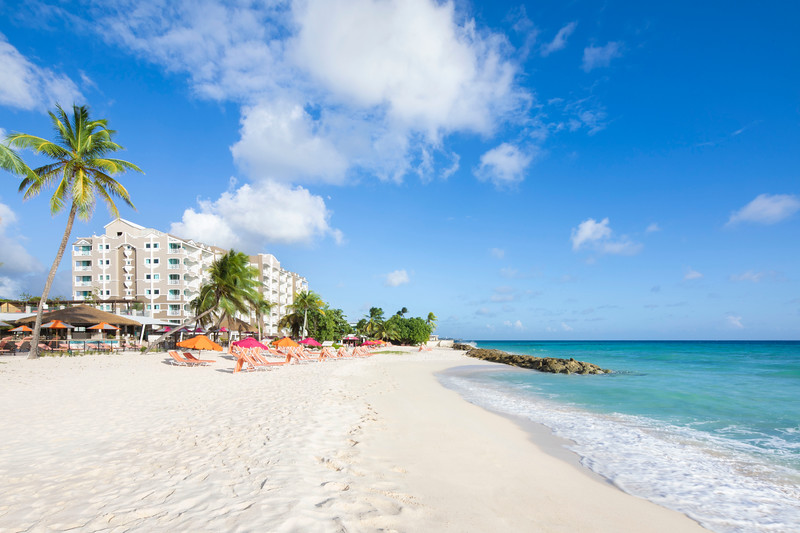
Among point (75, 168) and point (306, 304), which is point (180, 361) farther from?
point (306, 304)

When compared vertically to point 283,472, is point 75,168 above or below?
above

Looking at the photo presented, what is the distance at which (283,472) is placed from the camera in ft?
16.6

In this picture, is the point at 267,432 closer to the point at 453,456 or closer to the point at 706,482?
the point at 453,456

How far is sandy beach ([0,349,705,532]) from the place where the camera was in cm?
389

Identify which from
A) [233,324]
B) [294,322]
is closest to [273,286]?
[294,322]

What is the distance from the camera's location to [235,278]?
3225 cm

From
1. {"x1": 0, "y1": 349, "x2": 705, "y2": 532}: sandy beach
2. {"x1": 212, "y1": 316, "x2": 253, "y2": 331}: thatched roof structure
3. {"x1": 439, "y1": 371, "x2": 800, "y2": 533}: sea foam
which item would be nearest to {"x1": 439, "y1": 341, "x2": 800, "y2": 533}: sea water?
{"x1": 439, "y1": 371, "x2": 800, "y2": 533}: sea foam

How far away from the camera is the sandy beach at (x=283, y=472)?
389 cm

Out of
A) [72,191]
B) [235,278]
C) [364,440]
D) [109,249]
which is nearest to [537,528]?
[364,440]

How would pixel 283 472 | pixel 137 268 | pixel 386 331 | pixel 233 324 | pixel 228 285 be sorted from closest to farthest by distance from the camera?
pixel 283 472, pixel 228 285, pixel 233 324, pixel 137 268, pixel 386 331

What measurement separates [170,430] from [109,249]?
201 ft

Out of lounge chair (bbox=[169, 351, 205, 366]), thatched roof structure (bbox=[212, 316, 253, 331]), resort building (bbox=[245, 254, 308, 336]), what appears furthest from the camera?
resort building (bbox=[245, 254, 308, 336])

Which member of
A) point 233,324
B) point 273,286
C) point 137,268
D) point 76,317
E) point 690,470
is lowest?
point 690,470

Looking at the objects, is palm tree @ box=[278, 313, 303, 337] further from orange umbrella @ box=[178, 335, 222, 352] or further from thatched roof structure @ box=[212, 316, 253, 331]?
orange umbrella @ box=[178, 335, 222, 352]
